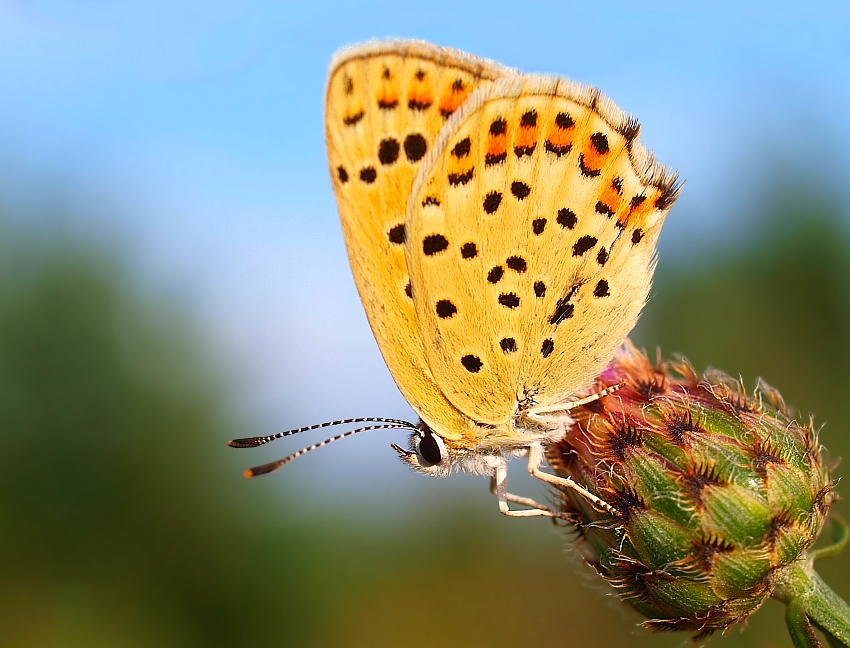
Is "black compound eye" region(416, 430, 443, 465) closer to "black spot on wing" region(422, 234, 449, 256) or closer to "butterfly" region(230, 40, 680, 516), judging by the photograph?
"butterfly" region(230, 40, 680, 516)

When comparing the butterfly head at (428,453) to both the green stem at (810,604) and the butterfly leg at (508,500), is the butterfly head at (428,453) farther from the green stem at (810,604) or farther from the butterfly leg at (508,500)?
the green stem at (810,604)

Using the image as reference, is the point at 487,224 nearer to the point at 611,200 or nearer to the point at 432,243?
the point at 432,243

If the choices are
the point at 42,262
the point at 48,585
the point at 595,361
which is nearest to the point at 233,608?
the point at 48,585

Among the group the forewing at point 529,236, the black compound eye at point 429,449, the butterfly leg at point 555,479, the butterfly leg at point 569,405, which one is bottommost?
the butterfly leg at point 555,479

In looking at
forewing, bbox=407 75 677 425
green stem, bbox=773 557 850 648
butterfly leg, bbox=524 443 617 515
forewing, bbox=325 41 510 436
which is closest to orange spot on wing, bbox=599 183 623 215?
forewing, bbox=407 75 677 425

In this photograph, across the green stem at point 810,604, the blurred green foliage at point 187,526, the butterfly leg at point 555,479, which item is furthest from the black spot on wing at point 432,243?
the blurred green foliage at point 187,526

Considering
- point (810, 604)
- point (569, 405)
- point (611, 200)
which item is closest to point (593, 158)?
point (611, 200)

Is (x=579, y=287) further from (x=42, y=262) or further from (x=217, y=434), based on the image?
(x=42, y=262)
